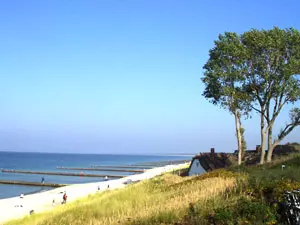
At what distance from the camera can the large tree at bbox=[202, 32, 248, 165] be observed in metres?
33.9

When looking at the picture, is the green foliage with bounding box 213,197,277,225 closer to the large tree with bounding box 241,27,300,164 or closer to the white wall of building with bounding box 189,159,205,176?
the large tree with bounding box 241,27,300,164

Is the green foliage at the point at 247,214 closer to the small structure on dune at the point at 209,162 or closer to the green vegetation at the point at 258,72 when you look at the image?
the green vegetation at the point at 258,72

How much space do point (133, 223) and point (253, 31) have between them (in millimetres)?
28563

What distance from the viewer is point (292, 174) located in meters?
13.6

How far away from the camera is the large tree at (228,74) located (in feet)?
111

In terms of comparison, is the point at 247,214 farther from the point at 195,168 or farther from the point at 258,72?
the point at 195,168

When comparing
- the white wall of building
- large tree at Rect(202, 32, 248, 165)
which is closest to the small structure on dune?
the white wall of building

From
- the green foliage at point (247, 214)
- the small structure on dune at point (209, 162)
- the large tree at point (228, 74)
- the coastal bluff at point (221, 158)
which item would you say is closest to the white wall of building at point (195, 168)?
the small structure on dune at point (209, 162)

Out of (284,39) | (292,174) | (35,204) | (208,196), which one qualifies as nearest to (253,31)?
(284,39)

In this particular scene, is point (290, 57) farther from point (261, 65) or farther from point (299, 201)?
point (299, 201)

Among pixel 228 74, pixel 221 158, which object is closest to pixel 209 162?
pixel 221 158

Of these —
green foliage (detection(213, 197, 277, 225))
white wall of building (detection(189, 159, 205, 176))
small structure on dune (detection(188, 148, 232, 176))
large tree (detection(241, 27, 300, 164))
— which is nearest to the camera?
green foliage (detection(213, 197, 277, 225))

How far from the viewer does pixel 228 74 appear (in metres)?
34.0

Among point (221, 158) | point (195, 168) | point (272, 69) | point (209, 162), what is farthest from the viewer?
point (195, 168)
